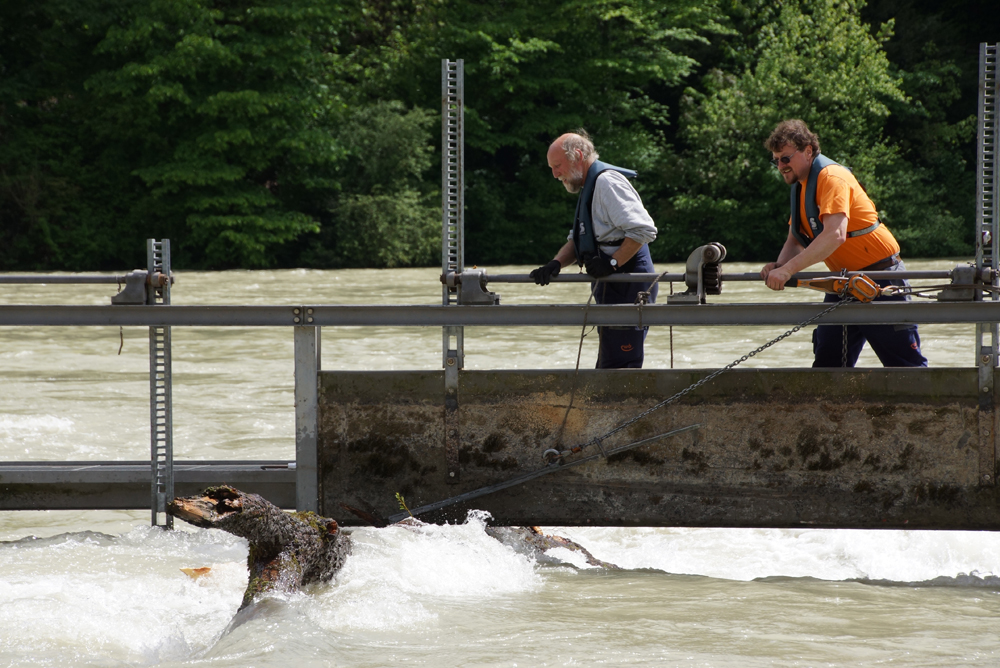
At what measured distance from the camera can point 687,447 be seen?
17.2ft

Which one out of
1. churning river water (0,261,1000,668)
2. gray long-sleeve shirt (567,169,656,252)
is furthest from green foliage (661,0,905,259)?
gray long-sleeve shirt (567,169,656,252)

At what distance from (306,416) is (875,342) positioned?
2.74 metres

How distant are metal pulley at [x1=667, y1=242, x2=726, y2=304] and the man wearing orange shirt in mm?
232

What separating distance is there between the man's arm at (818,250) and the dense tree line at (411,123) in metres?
28.2

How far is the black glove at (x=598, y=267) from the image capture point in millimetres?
5160

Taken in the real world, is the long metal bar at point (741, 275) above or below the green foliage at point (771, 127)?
below

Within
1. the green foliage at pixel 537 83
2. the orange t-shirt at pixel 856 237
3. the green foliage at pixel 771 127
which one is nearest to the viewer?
the orange t-shirt at pixel 856 237

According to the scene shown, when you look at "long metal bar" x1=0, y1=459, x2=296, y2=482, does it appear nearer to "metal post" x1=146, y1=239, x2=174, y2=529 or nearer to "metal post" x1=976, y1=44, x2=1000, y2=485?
"metal post" x1=146, y1=239, x2=174, y2=529

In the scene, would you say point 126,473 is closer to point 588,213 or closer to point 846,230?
point 588,213

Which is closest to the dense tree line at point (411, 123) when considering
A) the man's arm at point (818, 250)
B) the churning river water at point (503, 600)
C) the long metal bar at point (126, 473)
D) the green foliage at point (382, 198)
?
the green foliage at point (382, 198)

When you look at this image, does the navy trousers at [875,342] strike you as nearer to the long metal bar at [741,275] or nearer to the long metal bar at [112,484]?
the long metal bar at [741,275]

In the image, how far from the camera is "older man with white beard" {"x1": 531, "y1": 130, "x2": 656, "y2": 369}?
17.6 ft

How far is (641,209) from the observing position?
5.44 metres

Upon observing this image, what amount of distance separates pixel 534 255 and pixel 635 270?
104 ft
